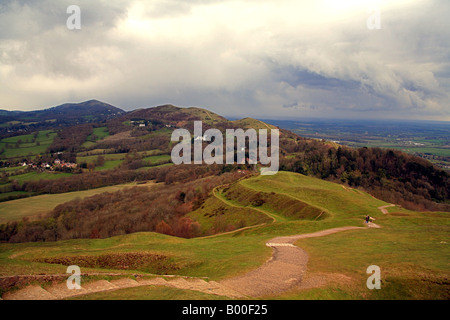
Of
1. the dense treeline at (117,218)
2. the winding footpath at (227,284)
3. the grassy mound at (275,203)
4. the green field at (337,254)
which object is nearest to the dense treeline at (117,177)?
the dense treeline at (117,218)

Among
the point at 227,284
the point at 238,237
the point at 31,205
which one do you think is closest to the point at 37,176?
the point at 31,205

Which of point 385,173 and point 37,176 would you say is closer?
point 385,173

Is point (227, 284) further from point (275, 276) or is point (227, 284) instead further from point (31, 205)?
point (31, 205)

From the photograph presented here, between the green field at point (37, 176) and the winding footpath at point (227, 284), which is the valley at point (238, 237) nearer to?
the winding footpath at point (227, 284)

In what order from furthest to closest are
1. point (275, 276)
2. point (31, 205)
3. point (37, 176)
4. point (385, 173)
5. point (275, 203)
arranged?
point (37, 176), point (385, 173), point (31, 205), point (275, 203), point (275, 276)

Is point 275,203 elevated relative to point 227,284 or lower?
lower

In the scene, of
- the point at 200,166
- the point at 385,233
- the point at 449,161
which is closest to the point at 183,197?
the point at 200,166
